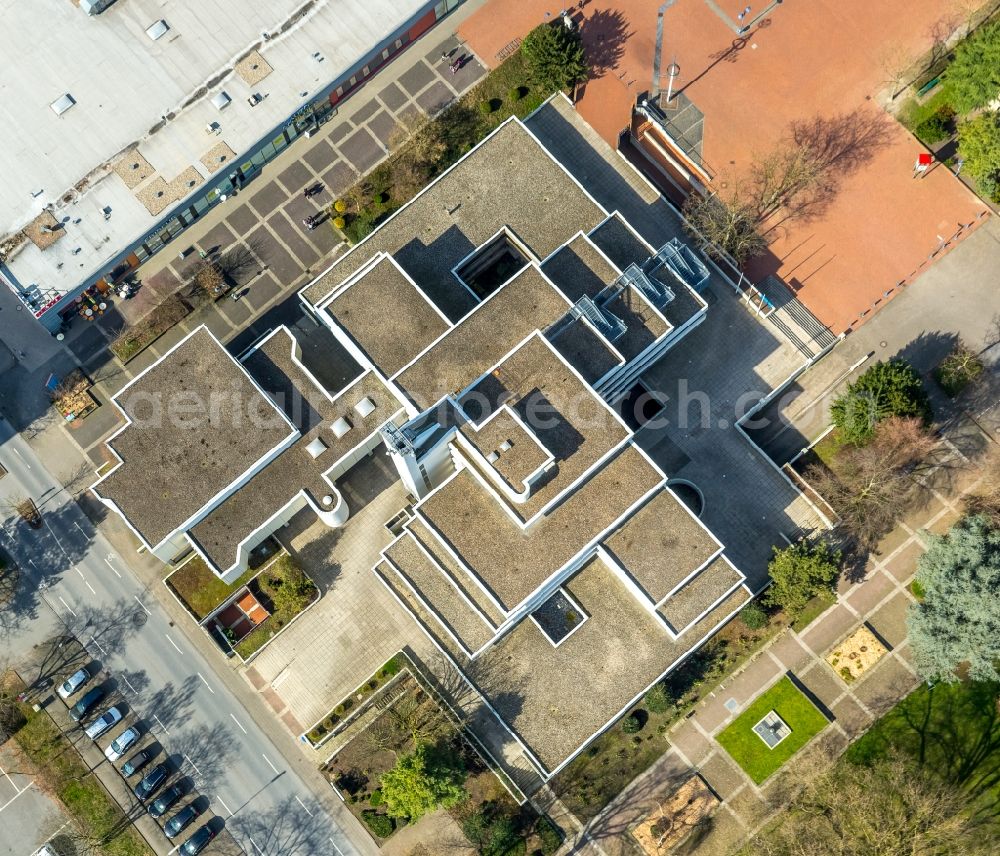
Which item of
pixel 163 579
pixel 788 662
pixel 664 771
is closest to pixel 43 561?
pixel 163 579

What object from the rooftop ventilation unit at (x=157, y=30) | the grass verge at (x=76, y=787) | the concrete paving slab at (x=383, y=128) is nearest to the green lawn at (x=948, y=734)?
the grass verge at (x=76, y=787)

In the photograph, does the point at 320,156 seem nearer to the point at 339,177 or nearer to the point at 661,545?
the point at 339,177

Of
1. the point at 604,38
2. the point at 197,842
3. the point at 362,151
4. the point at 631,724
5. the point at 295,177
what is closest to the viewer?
the point at 631,724

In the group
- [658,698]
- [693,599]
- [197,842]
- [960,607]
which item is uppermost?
[197,842]

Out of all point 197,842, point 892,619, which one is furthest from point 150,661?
point 892,619

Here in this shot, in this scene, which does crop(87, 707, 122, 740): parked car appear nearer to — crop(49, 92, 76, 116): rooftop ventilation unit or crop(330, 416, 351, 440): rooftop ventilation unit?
crop(330, 416, 351, 440): rooftop ventilation unit

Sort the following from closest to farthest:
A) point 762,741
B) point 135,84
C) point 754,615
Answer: point 754,615 < point 762,741 < point 135,84

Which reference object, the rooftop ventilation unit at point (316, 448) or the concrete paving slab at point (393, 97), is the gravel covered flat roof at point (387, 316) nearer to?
the rooftop ventilation unit at point (316, 448)
